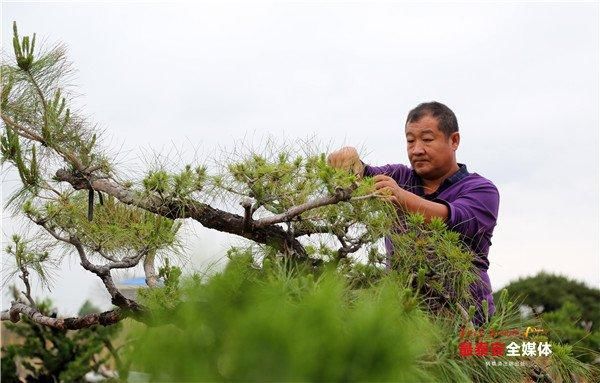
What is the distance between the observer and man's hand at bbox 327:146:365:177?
2694 mm

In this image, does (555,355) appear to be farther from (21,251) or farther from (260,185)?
(21,251)

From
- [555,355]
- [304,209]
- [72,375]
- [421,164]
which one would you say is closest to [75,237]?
[304,209]

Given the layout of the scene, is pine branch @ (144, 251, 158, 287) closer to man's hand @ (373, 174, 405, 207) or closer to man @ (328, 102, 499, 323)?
man @ (328, 102, 499, 323)

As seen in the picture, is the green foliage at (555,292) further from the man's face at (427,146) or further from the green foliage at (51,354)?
the man's face at (427,146)

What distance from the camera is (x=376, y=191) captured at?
248cm

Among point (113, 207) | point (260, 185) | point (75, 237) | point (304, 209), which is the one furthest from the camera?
point (113, 207)

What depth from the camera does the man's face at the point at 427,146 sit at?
9.42 feet

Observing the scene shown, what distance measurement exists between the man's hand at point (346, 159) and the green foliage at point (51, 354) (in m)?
4.39

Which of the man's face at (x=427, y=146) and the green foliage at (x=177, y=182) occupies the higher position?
the man's face at (x=427, y=146)

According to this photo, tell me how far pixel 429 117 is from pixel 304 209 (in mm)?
754

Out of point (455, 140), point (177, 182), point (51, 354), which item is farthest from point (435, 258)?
point (51, 354)

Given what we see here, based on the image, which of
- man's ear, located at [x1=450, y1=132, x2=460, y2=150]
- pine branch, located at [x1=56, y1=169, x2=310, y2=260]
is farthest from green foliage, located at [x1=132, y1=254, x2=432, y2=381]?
man's ear, located at [x1=450, y1=132, x2=460, y2=150]

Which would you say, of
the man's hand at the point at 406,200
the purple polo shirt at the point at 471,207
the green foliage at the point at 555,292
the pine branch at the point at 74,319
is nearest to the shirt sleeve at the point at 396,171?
the purple polo shirt at the point at 471,207

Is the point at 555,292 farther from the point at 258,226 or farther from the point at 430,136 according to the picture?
the point at 258,226
